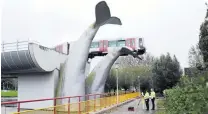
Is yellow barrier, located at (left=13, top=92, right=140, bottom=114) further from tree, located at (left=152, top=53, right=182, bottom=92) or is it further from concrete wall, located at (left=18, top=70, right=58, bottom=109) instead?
tree, located at (left=152, top=53, right=182, bottom=92)

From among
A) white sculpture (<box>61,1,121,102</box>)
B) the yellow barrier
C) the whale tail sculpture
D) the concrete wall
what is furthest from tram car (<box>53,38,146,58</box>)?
the yellow barrier

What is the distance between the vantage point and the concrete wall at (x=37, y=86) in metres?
28.1

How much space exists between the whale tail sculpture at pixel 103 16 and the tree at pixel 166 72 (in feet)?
52.6

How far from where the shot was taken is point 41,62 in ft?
87.6

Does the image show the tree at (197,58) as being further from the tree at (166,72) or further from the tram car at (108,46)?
the tram car at (108,46)

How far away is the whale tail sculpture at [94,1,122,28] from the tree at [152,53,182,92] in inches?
632

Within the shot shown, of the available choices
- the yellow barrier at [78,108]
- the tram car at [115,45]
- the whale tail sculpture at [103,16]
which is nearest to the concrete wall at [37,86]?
the whale tail sculpture at [103,16]

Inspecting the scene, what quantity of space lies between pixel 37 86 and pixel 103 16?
9337mm

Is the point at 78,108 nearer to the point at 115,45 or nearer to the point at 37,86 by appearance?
the point at 37,86

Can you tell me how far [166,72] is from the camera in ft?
134

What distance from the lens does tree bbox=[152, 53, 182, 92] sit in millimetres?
40928

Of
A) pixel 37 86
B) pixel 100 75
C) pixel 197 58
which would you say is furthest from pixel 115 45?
pixel 37 86

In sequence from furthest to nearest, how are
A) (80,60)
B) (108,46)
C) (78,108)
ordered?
(108,46)
(80,60)
(78,108)

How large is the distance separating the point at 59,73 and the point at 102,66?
434cm
